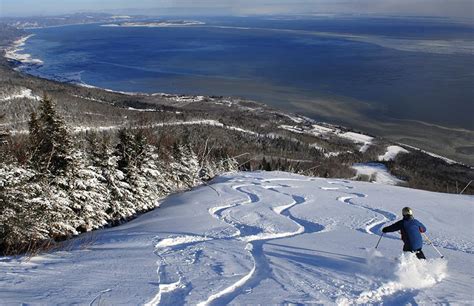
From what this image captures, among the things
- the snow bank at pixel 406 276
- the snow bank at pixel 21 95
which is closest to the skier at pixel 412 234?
the snow bank at pixel 406 276

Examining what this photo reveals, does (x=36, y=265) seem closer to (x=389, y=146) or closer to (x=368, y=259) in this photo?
(x=368, y=259)

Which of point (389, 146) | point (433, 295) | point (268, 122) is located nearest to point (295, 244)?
point (433, 295)

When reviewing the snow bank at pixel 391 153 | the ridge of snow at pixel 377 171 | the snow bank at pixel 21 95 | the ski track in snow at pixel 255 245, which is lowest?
the ridge of snow at pixel 377 171

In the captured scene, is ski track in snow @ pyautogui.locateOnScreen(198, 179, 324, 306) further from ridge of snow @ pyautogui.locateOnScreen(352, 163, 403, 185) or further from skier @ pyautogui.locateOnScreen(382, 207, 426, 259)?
ridge of snow @ pyautogui.locateOnScreen(352, 163, 403, 185)

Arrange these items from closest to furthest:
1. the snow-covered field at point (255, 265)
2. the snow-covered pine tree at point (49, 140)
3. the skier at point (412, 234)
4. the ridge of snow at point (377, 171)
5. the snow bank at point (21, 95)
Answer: the snow-covered field at point (255, 265), the skier at point (412, 234), the snow-covered pine tree at point (49, 140), the ridge of snow at point (377, 171), the snow bank at point (21, 95)

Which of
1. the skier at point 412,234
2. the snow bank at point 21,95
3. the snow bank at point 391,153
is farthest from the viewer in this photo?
the snow bank at point 21,95

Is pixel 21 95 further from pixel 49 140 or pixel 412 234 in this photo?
pixel 412 234

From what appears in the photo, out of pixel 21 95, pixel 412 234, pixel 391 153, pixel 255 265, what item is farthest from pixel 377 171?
pixel 21 95

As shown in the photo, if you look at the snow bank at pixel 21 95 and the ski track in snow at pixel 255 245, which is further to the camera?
the snow bank at pixel 21 95

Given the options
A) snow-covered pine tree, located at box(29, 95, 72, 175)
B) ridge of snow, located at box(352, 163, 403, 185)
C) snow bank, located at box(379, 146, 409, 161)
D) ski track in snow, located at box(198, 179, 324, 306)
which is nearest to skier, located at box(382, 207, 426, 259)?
ski track in snow, located at box(198, 179, 324, 306)

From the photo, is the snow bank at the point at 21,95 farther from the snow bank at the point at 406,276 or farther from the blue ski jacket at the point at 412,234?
the snow bank at the point at 406,276
